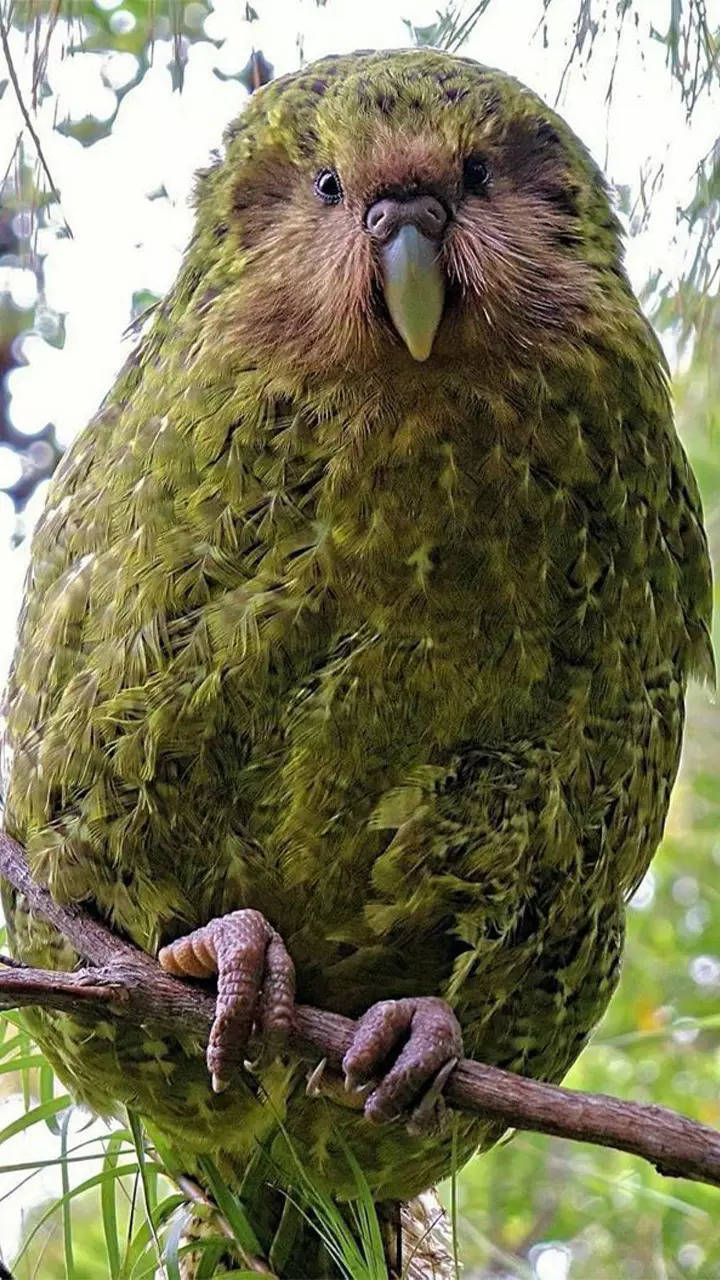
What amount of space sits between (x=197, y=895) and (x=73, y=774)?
9.8 inches

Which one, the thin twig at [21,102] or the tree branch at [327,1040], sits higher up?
the thin twig at [21,102]

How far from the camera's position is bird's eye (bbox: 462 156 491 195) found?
2225mm

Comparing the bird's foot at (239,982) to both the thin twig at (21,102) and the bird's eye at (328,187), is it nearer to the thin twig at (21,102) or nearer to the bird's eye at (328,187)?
the bird's eye at (328,187)

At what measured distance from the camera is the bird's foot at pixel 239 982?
1.95 m

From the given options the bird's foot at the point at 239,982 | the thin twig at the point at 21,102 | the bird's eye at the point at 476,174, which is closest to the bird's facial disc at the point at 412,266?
the bird's eye at the point at 476,174

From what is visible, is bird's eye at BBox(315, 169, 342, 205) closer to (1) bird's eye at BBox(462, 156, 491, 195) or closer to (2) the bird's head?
(2) the bird's head

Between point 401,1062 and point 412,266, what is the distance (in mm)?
1017

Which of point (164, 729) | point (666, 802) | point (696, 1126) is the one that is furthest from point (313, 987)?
point (696, 1126)

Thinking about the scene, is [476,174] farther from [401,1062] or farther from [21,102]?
[401,1062]

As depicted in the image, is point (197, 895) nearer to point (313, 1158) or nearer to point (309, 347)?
point (313, 1158)

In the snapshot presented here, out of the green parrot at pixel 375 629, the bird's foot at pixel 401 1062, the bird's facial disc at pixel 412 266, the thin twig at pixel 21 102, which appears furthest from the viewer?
the thin twig at pixel 21 102

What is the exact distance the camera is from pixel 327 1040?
1.94m

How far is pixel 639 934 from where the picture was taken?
15.3ft

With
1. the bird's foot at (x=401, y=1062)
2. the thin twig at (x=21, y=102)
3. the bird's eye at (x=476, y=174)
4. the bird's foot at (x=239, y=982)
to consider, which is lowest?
the bird's foot at (x=401, y=1062)
